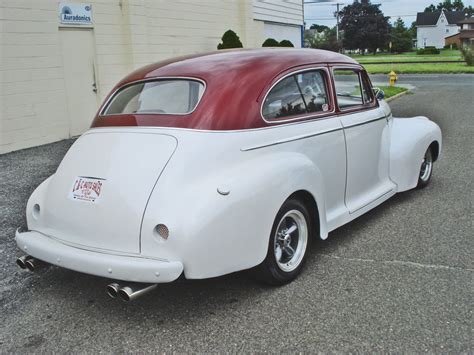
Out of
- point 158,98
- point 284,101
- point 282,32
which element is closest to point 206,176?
point 158,98

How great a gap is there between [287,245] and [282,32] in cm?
1755

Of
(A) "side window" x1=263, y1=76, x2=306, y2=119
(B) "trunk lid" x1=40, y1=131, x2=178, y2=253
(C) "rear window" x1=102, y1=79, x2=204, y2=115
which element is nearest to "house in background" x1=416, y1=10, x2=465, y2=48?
(A) "side window" x1=263, y1=76, x2=306, y2=119

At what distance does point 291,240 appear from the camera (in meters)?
4.20

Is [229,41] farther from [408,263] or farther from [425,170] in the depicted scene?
[408,263]

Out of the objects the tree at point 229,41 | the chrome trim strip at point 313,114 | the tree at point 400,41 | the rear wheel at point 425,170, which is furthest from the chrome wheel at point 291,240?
the tree at point 400,41

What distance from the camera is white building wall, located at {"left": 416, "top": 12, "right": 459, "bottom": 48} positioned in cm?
11181

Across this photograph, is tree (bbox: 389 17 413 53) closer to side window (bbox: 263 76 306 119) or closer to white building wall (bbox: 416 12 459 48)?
white building wall (bbox: 416 12 459 48)

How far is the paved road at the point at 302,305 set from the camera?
131 inches

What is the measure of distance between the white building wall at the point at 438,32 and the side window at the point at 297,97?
11783cm

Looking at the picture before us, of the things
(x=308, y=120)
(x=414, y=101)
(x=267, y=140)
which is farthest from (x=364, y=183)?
(x=414, y=101)

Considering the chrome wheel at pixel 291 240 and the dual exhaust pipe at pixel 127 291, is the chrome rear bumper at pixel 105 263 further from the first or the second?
the chrome wheel at pixel 291 240

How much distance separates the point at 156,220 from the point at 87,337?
883mm

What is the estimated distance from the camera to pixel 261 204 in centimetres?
366

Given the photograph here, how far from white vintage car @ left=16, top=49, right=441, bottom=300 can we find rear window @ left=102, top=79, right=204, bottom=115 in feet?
0.04
